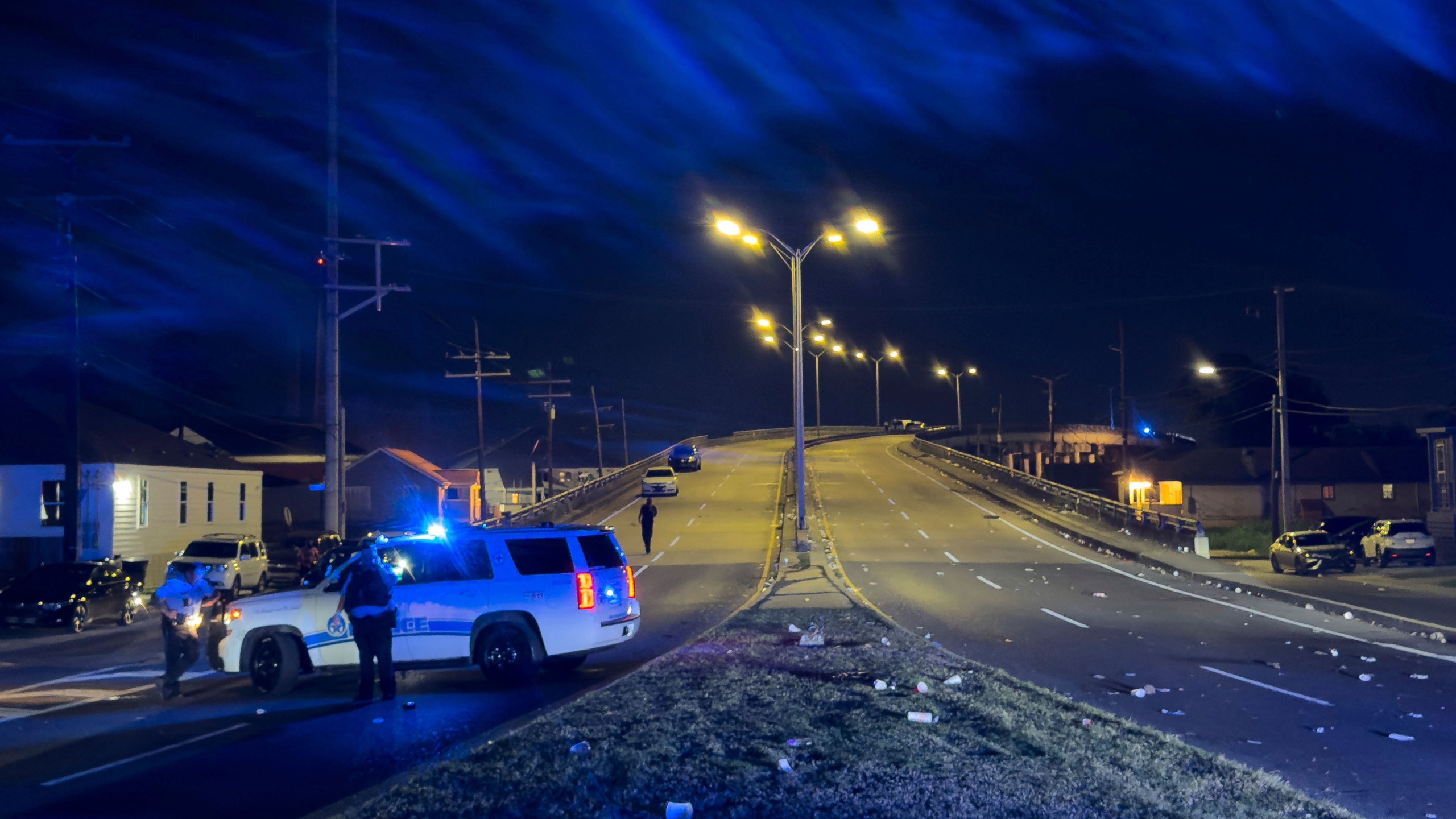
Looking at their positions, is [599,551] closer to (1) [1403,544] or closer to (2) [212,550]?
(2) [212,550]

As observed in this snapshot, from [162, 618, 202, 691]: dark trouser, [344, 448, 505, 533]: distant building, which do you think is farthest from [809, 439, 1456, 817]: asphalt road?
[344, 448, 505, 533]: distant building

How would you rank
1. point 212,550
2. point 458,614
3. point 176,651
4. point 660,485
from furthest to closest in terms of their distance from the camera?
point 660,485 < point 212,550 < point 458,614 < point 176,651

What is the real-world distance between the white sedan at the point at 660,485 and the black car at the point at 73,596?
30811mm

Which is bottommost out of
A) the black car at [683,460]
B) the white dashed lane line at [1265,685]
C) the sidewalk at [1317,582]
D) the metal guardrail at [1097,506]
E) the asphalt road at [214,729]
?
the sidewalk at [1317,582]

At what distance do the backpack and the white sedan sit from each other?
42973 millimetres

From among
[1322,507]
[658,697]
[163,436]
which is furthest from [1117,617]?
[1322,507]

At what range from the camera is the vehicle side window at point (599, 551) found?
1389 cm

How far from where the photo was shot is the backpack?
11492 mm

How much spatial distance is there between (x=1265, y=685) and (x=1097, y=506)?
3091cm

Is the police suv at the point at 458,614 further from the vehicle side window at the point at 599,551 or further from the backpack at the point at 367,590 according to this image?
the backpack at the point at 367,590

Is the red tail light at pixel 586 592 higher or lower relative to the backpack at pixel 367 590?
lower

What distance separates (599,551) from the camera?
14148 mm

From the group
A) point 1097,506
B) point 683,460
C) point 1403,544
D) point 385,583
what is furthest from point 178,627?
point 683,460

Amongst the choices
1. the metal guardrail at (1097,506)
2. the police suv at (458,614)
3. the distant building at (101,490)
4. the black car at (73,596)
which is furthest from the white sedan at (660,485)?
the police suv at (458,614)
